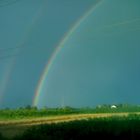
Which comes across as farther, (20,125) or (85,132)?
(20,125)

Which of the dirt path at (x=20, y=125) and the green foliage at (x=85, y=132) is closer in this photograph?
the green foliage at (x=85, y=132)

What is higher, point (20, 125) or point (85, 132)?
point (20, 125)

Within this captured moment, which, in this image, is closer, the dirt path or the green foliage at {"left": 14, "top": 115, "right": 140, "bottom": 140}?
the green foliage at {"left": 14, "top": 115, "right": 140, "bottom": 140}

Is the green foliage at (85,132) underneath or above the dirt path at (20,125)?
underneath

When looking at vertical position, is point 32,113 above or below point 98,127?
above

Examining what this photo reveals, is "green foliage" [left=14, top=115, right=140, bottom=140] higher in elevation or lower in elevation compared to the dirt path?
lower

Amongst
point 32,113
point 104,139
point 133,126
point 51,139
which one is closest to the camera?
point 51,139

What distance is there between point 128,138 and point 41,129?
3.46 meters

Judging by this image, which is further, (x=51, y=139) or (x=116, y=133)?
(x=116, y=133)

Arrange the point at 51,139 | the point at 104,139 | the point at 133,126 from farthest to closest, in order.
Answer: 1. the point at 133,126
2. the point at 104,139
3. the point at 51,139

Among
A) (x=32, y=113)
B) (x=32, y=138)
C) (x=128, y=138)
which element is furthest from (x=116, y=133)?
(x=32, y=113)

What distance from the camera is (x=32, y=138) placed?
17.6 m

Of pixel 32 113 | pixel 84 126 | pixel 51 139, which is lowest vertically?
pixel 51 139

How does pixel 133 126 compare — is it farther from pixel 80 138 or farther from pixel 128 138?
pixel 80 138
